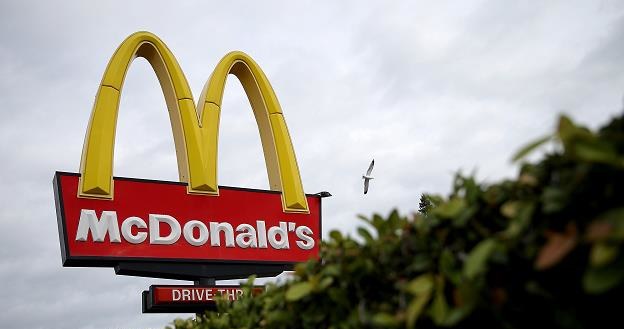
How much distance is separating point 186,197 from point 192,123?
4.34 ft

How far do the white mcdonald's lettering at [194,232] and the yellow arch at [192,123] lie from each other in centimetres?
41

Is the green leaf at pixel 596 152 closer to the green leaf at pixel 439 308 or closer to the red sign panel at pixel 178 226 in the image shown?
the green leaf at pixel 439 308

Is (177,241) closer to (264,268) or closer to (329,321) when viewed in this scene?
(264,268)

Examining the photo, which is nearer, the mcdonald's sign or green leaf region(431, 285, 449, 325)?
green leaf region(431, 285, 449, 325)

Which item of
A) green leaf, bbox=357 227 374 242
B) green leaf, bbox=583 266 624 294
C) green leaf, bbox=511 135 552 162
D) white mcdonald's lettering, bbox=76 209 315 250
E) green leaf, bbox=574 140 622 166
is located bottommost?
green leaf, bbox=583 266 624 294

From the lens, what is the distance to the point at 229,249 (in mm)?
11625

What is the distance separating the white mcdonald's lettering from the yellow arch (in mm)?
410

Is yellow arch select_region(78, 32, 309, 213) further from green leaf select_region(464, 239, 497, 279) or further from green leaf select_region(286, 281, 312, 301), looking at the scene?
green leaf select_region(464, 239, 497, 279)

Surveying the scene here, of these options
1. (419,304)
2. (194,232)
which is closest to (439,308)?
(419,304)

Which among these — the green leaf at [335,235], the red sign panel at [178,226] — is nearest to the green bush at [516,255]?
the green leaf at [335,235]

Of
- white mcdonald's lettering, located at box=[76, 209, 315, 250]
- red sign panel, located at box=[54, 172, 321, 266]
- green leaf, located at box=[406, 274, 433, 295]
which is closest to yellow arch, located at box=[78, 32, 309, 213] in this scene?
red sign panel, located at box=[54, 172, 321, 266]

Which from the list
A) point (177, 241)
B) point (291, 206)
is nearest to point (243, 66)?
point (291, 206)

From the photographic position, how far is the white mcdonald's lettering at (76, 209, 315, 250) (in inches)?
408

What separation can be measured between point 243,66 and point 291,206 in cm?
296
